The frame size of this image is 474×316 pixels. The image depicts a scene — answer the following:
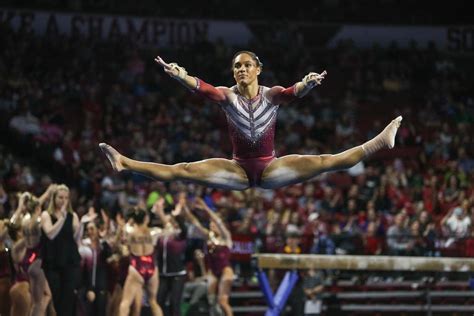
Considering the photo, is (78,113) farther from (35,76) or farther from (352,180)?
(352,180)

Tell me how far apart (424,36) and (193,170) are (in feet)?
54.8

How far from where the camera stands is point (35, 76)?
1817 centimetres

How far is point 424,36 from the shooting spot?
23.5m

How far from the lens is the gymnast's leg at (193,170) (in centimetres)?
787

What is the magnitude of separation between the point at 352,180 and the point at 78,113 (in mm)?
5662

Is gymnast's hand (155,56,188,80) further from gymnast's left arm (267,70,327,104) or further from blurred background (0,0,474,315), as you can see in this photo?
blurred background (0,0,474,315)

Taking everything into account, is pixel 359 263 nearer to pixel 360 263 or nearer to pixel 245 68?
pixel 360 263

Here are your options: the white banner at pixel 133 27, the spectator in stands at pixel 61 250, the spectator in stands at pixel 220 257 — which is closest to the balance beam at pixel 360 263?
the spectator in stands at pixel 220 257

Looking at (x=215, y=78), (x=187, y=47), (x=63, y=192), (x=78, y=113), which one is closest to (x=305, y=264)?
(x=63, y=192)

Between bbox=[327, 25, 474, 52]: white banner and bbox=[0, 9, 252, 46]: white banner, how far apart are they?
3.43m

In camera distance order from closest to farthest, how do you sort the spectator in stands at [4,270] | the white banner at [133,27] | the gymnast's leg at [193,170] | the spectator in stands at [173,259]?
the gymnast's leg at [193,170] < the spectator in stands at [4,270] < the spectator in stands at [173,259] < the white banner at [133,27]

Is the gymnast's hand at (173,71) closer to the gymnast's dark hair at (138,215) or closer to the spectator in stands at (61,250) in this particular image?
the spectator in stands at (61,250)

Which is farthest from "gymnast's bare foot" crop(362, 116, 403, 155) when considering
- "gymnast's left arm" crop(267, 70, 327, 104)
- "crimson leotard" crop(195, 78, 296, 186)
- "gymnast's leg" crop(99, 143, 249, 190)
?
"gymnast's leg" crop(99, 143, 249, 190)

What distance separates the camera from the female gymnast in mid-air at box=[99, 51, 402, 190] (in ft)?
26.1
